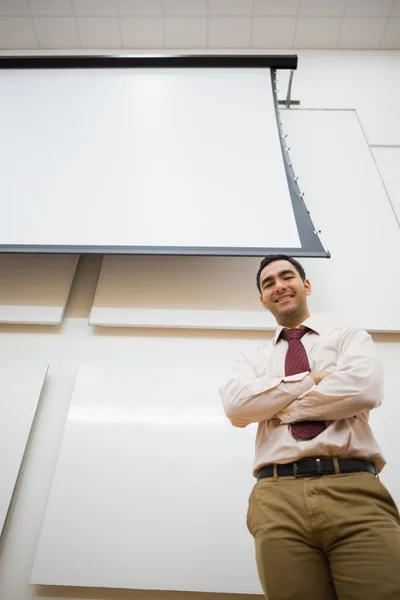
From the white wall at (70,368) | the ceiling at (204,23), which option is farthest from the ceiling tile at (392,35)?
the white wall at (70,368)

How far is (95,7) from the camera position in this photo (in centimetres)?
336

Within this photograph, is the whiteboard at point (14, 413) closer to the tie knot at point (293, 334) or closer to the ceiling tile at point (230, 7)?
the tie knot at point (293, 334)

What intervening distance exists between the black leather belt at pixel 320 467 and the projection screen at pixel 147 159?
977 mm

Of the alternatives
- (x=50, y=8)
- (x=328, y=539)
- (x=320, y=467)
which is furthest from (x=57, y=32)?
(x=328, y=539)

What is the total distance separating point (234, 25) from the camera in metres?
3.39

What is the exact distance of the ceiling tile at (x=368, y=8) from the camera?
129 inches

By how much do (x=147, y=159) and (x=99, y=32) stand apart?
2136mm

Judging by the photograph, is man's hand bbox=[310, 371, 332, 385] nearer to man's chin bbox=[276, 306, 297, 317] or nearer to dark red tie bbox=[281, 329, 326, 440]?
dark red tie bbox=[281, 329, 326, 440]

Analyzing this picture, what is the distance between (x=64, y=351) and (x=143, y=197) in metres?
0.82

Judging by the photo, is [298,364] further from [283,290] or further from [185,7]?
[185,7]

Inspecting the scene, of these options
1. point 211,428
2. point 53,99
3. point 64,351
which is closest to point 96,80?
point 53,99

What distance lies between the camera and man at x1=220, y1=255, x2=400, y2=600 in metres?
0.74

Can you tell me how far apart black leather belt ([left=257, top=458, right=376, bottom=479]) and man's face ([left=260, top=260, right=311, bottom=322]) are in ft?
1.42

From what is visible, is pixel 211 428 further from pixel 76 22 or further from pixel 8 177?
pixel 76 22
